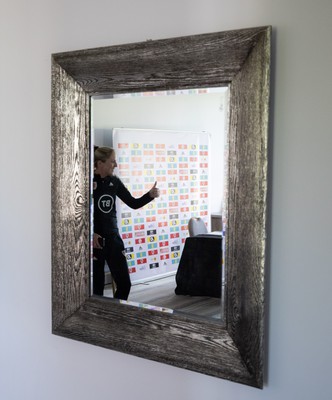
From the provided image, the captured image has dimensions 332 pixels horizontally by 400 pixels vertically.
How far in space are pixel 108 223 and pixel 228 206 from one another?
38 centimetres

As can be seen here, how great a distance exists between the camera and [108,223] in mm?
1488

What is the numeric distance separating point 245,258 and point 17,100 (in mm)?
935

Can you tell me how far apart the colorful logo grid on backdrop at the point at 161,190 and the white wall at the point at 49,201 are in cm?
21

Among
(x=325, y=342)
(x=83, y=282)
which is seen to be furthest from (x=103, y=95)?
(x=325, y=342)

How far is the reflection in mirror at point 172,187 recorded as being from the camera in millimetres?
1305

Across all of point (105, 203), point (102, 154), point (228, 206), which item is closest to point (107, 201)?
point (105, 203)

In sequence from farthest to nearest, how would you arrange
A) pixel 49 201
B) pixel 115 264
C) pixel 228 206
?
pixel 49 201, pixel 115 264, pixel 228 206

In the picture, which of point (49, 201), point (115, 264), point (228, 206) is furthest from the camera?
point (49, 201)

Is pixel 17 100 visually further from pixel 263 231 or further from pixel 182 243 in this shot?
pixel 263 231

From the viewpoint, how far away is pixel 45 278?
1.67 meters

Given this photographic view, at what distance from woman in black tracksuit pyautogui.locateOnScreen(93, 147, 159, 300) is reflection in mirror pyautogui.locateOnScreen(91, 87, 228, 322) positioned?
0.06ft

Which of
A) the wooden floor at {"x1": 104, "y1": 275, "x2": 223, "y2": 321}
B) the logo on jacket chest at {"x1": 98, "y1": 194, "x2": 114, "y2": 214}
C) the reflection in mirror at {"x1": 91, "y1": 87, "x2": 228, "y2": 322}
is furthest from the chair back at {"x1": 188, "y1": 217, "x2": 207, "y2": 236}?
the logo on jacket chest at {"x1": 98, "y1": 194, "x2": 114, "y2": 214}

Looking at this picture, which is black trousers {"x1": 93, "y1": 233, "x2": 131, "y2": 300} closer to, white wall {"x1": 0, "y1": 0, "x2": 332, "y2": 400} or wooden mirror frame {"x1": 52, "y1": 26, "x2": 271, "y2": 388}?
wooden mirror frame {"x1": 52, "y1": 26, "x2": 271, "y2": 388}

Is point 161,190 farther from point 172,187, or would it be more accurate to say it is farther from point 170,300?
point 170,300
